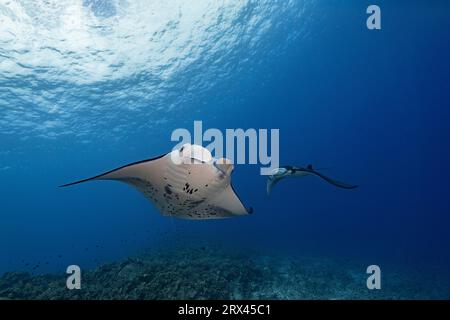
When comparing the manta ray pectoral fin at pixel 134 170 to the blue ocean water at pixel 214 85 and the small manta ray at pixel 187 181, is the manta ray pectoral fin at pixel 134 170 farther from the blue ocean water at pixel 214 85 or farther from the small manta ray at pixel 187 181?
the blue ocean water at pixel 214 85

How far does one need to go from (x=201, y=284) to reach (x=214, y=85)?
998 inches

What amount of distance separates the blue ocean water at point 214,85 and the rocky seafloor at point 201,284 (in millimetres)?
3642

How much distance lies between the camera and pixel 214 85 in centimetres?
2952

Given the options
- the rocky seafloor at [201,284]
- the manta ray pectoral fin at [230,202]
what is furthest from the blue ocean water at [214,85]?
the manta ray pectoral fin at [230,202]

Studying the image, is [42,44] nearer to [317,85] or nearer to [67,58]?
[67,58]

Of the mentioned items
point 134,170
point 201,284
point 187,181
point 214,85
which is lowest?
point 201,284

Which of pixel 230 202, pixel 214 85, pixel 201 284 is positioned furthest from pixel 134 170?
pixel 214 85

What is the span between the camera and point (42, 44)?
15570mm

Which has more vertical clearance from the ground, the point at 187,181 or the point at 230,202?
the point at 187,181

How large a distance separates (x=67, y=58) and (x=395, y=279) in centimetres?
2448

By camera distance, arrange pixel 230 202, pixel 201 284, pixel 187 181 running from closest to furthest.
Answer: pixel 187 181 → pixel 230 202 → pixel 201 284

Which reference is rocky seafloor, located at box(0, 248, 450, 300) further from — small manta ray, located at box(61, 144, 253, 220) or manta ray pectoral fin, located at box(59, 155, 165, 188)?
manta ray pectoral fin, located at box(59, 155, 165, 188)

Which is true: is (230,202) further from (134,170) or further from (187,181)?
(134,170)
